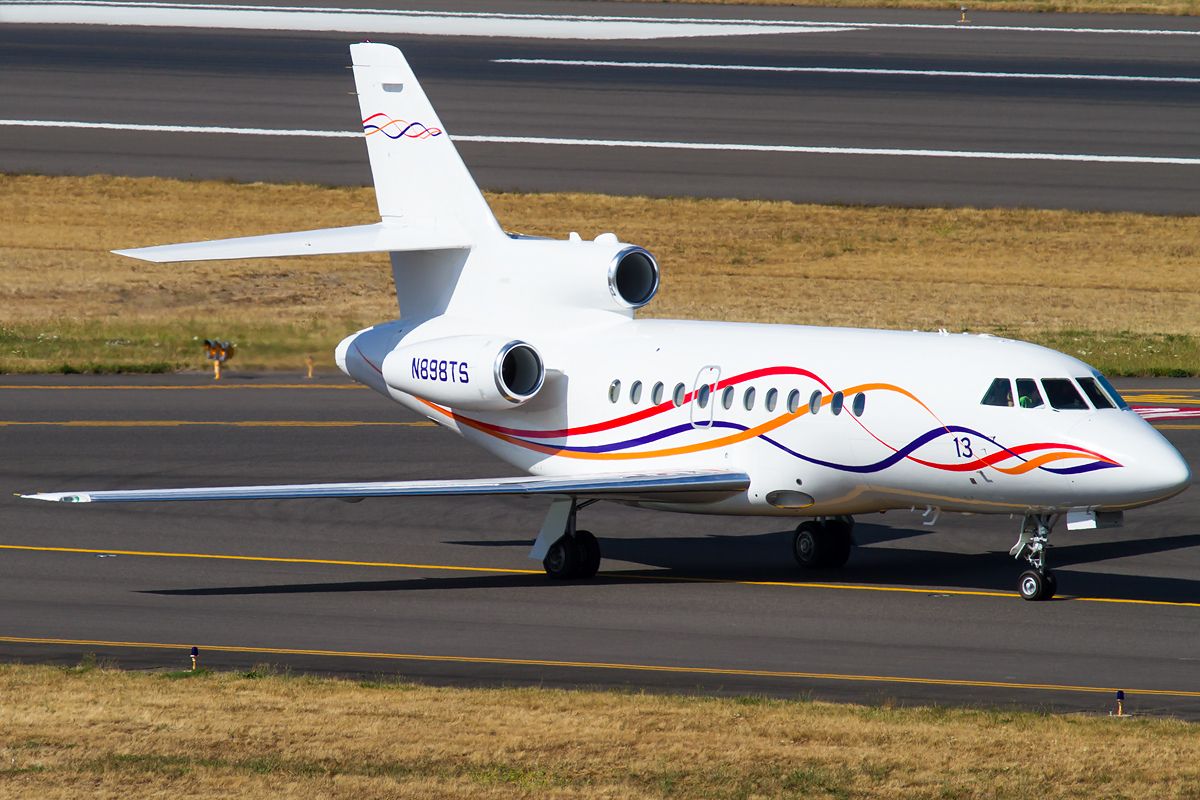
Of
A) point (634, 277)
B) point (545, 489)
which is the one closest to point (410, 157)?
point (634, 277)

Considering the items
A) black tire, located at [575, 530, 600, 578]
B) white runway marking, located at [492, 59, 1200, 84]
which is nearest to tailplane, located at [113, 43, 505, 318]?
black tire, located at [575, 530, 600, 578]

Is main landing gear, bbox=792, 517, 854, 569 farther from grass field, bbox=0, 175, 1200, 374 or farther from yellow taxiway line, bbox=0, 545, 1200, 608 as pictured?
grass field, bbox=0, 175, 1200, 374

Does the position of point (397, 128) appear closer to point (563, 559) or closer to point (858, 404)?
point (563, 559)

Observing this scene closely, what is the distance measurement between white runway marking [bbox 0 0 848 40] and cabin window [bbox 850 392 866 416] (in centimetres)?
5256

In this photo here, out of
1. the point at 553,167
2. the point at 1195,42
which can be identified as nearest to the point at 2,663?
the point at 553,167

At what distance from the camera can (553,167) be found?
2303 inches

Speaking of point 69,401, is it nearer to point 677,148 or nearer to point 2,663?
point 2,663

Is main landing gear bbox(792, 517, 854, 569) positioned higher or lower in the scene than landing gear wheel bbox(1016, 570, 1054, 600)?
higher

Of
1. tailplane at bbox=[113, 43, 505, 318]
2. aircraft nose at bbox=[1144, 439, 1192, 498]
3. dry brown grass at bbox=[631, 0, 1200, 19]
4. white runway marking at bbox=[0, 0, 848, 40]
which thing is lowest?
aircraft nose at bbox=[1144, 439, 1192, 498]

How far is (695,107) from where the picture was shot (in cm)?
6381

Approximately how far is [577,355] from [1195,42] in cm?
5163

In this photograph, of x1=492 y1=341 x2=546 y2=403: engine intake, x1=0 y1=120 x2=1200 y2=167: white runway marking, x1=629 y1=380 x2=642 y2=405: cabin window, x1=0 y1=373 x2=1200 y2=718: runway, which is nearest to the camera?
x1=0 y1=373 x2=1200 y2=718: runway

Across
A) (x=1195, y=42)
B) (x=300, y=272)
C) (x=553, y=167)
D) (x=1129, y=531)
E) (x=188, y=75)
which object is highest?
(x=1195, y=42)

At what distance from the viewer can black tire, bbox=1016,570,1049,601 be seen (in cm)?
2406
